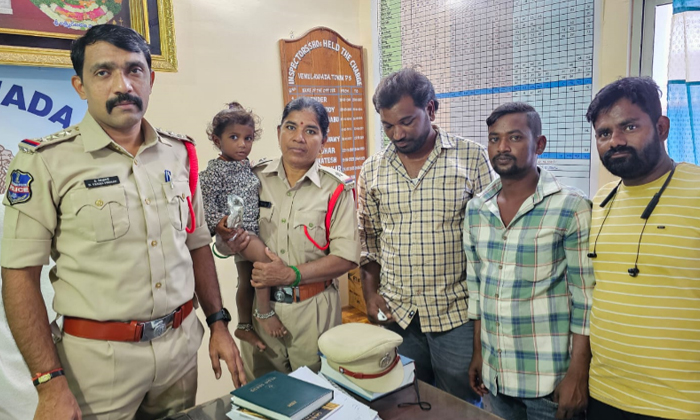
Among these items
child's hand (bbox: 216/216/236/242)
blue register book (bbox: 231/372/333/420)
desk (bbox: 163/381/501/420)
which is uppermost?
child's hand (bbox: 216/216/236/242)

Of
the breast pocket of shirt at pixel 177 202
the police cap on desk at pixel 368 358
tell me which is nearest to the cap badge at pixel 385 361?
the police cap on desk at pixel 368 358

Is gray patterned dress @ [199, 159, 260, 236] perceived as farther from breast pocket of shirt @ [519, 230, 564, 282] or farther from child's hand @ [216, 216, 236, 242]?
breast pocket of shirt @ [519, 230, 564, 282]

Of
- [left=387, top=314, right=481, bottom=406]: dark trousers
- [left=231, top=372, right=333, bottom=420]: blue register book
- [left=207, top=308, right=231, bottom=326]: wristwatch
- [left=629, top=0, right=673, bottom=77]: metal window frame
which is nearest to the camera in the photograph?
[left=231, top=372, right=333, bottom=420]: blue register book

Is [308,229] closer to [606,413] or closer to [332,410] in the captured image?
[332,410]

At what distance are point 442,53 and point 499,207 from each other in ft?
5.33

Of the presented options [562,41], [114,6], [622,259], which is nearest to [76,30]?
[114,6]

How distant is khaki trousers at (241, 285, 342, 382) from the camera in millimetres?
1690

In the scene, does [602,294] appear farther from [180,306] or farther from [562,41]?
[562,41]

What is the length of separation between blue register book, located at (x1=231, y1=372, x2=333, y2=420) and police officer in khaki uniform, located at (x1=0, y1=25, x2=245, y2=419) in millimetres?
341

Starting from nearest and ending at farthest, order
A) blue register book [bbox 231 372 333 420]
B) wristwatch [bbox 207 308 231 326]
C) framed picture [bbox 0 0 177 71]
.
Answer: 1. blue register book [bbox 231 372 333 420]
2. wristwatch [bbox 207 308 231 326]
3. framed picture [bbox 0 0 177 71]

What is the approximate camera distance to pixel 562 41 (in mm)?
2195

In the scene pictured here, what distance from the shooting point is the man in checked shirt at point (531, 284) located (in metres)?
1.37

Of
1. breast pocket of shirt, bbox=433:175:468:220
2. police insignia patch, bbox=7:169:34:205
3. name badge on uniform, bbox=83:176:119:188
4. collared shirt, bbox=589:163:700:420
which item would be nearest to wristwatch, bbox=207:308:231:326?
name badge on uniform, bbox=83:176:119:188

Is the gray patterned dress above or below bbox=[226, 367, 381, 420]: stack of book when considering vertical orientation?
above
